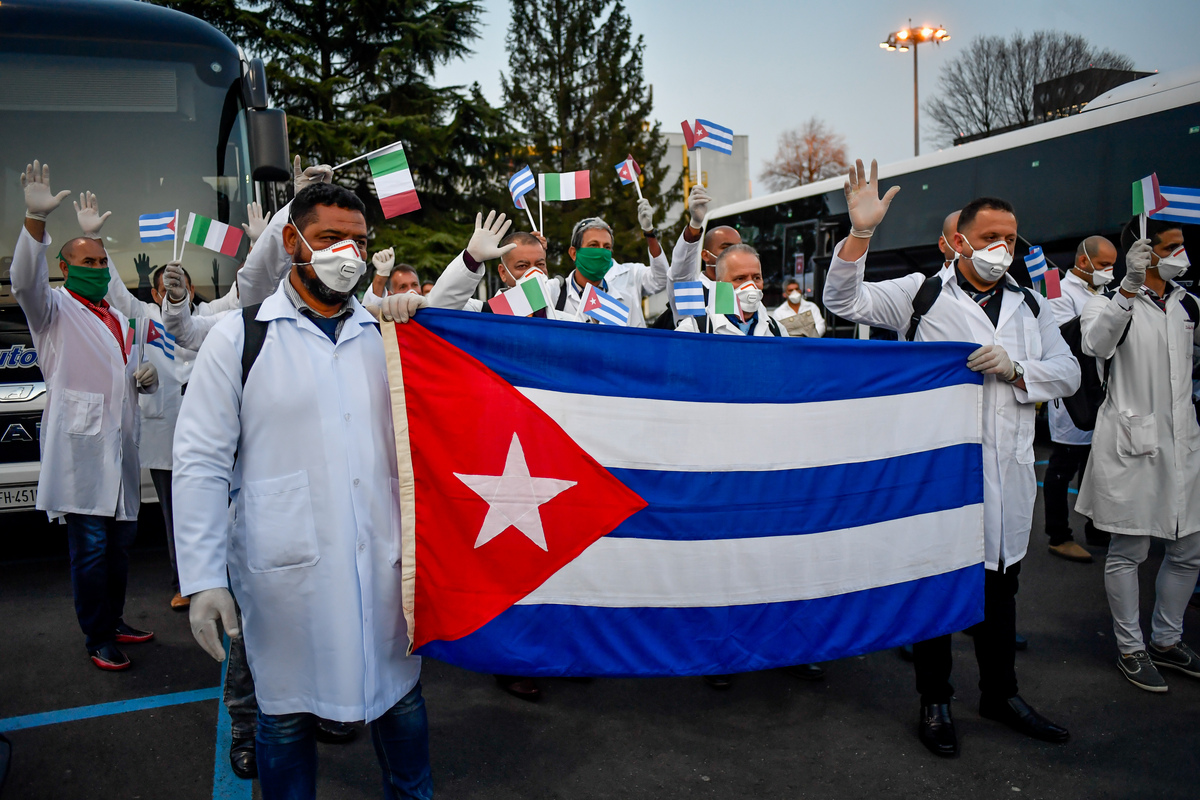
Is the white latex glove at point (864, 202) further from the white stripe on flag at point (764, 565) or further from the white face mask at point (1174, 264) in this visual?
the white face mask at point (1174, 264)

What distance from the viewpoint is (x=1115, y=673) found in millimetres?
4066

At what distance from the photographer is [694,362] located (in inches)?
124

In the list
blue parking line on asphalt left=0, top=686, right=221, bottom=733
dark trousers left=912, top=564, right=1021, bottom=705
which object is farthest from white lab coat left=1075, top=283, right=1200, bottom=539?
blue parking line on asphalt left=0, top=686, right=221, bottom=733

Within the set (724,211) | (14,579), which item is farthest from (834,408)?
(724,211)

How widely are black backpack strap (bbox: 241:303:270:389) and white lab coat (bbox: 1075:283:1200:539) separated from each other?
3685 mm

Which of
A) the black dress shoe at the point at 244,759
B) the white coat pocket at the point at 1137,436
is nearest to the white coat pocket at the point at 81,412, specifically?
the black dress shoe at the point at 244,759

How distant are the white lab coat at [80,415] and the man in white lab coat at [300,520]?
95.6 inches

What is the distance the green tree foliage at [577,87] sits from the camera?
27.9 meters

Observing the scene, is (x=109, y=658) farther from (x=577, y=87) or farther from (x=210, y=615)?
(x=577, y=87)

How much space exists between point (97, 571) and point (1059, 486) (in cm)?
625

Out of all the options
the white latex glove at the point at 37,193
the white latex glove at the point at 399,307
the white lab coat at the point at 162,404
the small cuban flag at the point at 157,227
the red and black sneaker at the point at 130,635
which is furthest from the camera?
the white lab coat at the point at 162,404

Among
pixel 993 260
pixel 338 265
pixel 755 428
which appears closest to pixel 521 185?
pixel 755 428

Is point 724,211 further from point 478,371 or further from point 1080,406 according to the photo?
point 478,371

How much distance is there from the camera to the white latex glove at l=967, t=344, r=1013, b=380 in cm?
335
